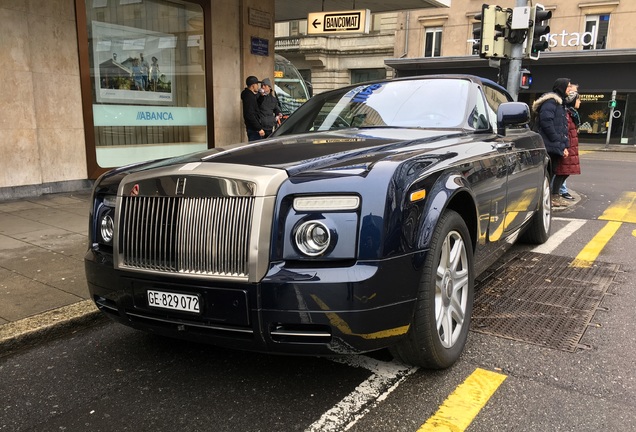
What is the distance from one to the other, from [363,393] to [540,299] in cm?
205

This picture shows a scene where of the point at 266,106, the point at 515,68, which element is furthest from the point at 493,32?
the point at 266,106

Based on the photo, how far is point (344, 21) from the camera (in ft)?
38.2

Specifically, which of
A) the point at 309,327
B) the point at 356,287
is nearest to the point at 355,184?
the point at 356,287

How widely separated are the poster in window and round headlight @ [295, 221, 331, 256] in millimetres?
7152

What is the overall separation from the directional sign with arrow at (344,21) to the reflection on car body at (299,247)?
8922mm

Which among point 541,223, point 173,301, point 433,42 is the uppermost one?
point 433,42

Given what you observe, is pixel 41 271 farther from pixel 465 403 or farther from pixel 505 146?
pixel 505 146

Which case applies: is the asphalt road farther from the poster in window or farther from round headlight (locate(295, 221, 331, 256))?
the poster in window

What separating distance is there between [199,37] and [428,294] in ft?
28.8

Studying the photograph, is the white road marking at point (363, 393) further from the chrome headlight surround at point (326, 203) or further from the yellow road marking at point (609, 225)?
the yellow road marking at point (609, 225)

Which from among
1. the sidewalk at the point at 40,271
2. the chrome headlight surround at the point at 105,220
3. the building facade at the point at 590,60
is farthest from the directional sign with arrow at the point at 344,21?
the building facade at the point at 590,60

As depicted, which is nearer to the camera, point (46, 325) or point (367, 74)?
point (46, 325)

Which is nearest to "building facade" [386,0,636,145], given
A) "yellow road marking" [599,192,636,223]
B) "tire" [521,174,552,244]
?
"yellow road marking" [599,192,636,223]

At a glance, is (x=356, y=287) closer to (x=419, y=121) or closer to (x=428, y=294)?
(x=428, y=294)
